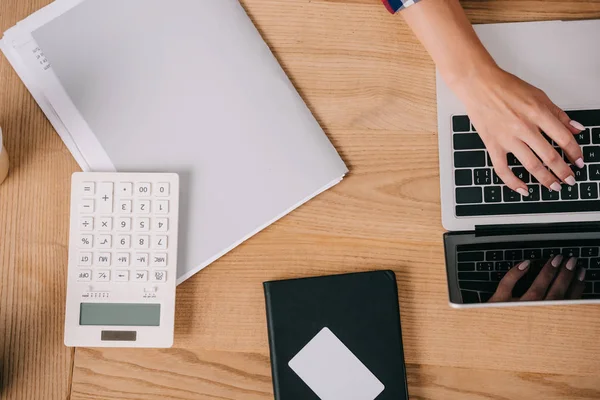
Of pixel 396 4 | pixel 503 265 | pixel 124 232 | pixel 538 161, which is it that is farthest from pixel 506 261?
pixel 124 232

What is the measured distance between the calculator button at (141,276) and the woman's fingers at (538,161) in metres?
0.41

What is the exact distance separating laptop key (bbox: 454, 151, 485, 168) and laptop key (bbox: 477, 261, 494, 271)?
10 cm

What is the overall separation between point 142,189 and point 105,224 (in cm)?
5

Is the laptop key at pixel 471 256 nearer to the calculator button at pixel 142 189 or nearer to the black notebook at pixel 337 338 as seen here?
the black notebook at pixel 337 338

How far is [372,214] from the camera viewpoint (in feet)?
2.10

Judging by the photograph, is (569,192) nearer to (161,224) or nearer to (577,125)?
(577,125)

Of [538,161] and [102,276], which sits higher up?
[538,161]

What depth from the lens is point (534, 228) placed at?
61 cm

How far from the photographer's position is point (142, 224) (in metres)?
0.61

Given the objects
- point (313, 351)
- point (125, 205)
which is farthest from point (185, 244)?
point (313, 351)

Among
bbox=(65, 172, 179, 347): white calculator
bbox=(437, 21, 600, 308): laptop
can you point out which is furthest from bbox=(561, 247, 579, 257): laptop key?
bbox=(65, 172, 179, 347): white calculator

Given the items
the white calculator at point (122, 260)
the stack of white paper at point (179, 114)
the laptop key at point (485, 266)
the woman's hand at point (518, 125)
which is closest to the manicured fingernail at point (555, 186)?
the woman's hand at point (518, 125)

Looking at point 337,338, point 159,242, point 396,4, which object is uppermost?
point 396,4

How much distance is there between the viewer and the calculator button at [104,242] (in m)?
0.61
